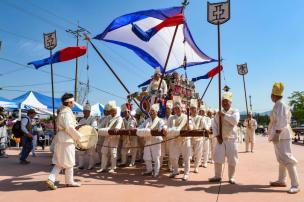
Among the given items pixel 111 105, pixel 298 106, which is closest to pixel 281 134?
pixel 111 105

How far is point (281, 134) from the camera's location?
6.25 meters

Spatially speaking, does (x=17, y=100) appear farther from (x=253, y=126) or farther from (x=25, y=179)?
(x=253, y=126)

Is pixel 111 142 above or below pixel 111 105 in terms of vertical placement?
below

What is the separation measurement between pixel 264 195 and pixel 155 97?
4.86 metres

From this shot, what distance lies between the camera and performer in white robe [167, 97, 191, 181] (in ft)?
24.5

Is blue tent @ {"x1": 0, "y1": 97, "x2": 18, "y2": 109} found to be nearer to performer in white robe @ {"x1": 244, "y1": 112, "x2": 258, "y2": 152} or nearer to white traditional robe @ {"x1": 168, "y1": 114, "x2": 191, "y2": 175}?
white traditional robe @ {"x1": 168, "y1": 114, "x2": 191, "y2": 175}

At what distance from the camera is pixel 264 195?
569cm

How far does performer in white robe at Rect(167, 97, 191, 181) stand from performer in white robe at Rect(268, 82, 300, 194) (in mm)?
2001

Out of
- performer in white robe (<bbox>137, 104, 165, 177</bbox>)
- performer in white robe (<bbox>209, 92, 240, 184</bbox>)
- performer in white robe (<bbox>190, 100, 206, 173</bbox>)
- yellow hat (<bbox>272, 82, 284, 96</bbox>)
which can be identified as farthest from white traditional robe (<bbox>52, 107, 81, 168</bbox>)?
yellow hat (<bbox>272, 82, 284, 96</bbox>)

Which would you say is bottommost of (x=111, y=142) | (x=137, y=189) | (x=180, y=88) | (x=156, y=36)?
(x=137, y=189)

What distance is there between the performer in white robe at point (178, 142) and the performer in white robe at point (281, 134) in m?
2.00

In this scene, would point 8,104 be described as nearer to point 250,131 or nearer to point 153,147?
point 153,147

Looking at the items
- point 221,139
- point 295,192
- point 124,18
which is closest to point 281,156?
point 295,192

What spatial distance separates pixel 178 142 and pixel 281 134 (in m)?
2.50
